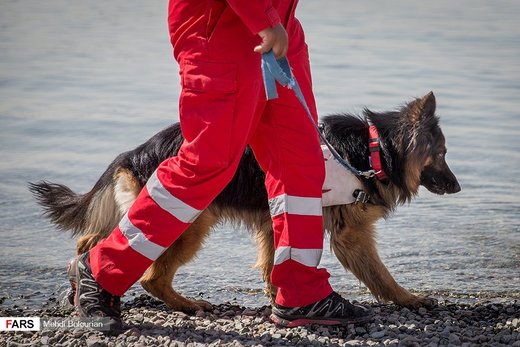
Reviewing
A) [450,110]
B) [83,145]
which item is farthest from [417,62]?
[83,145]

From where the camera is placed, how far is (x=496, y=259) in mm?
6027

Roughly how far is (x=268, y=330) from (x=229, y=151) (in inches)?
37.6

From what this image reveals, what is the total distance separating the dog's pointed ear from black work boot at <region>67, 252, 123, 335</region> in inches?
84.4

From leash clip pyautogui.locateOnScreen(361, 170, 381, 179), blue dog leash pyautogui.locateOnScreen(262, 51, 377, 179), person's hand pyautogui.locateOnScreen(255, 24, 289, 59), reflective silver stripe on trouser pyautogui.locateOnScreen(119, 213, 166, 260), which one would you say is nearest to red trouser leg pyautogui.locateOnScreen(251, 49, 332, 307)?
blue dog leash pyautogui.locateOnScreen(262, 51, 377, 179)

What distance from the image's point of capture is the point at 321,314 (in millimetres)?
4320

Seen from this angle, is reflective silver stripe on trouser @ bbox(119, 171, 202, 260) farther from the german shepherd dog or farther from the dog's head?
the dog's head

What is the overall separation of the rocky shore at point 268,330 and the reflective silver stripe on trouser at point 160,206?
0.42 meters

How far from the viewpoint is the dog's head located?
5.26m

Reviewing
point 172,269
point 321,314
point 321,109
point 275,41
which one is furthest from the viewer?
point 321,109

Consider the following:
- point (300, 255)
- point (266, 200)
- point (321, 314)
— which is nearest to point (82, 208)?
point (266, 200)

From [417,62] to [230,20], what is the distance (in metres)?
9.11

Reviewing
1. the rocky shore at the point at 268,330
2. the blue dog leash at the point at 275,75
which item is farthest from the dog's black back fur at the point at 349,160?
the blue dog leash at the point at 275,75

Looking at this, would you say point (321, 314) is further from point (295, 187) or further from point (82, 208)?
point (82, 208)

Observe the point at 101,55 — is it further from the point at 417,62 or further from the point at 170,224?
the point at 170,224
